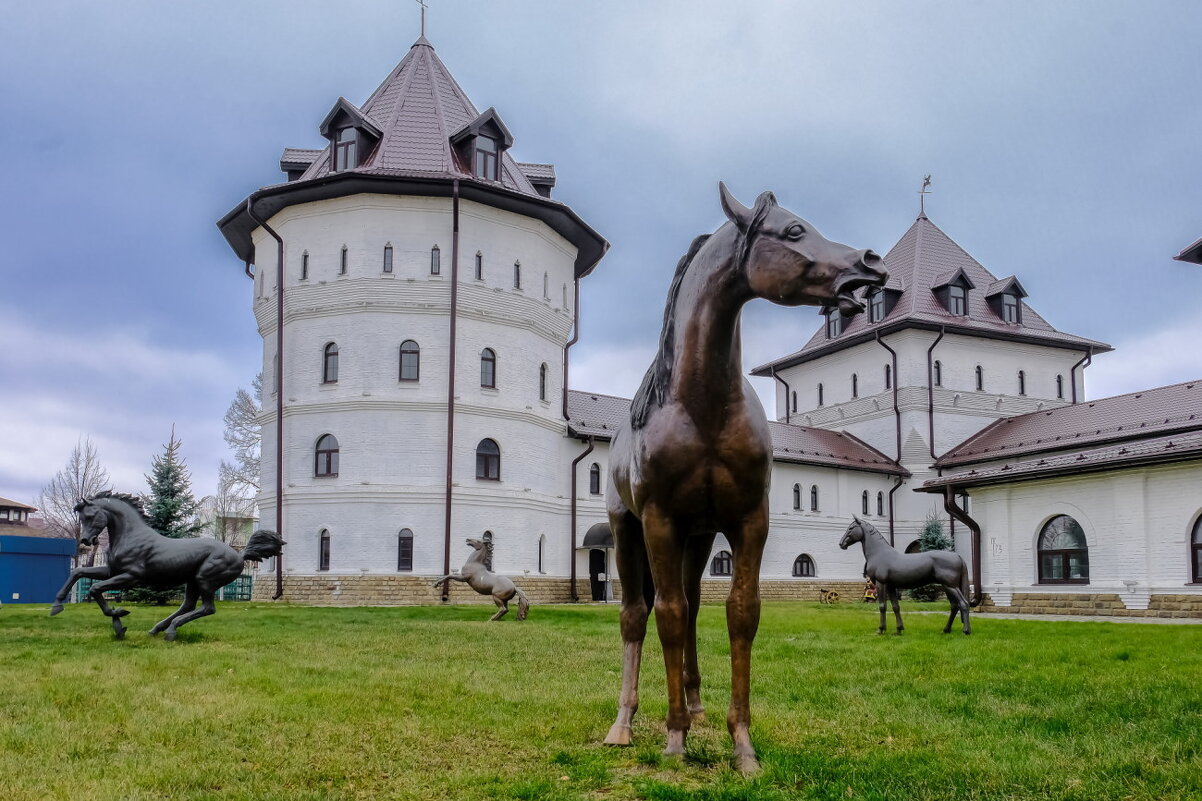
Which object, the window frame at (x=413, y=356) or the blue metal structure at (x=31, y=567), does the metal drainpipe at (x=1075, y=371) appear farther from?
the blue metal structure at (x=31, y=567)

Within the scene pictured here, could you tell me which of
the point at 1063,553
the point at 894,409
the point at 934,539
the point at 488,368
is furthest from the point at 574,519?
the point at 894,409

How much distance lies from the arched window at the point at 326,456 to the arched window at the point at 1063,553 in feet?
71.8

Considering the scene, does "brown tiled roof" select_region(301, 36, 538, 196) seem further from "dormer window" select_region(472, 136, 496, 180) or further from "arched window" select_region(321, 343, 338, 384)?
"arched window" select_region(321, 343, 338, 384)

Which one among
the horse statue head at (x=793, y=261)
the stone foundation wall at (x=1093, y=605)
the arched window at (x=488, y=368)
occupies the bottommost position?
the stone foundation wall at (x=1093, y=605)

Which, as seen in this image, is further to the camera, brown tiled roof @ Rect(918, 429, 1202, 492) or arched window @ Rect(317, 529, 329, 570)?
arched window @ Rect(317, 529, 329, 570)

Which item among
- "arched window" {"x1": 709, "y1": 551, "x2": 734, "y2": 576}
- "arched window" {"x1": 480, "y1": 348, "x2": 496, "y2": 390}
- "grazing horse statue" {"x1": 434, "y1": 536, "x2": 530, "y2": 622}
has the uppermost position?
"arched window" {"x1": 480, "y1": 348, "x2": 496, "y2": 390}

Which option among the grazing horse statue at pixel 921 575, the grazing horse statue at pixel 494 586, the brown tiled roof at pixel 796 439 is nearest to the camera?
the grazing horse statue at pixel 921 575

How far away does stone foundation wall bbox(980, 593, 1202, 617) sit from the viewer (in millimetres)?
25406

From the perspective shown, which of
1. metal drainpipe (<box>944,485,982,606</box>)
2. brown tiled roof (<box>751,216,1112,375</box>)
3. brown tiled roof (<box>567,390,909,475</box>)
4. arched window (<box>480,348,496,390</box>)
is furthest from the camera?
brown tiled roof (<box>751,216,1112,375</box>)

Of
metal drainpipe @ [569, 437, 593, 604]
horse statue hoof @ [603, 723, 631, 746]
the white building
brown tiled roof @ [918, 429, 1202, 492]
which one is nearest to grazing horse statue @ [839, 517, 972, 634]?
horse statue hoof @ [603, 723, 631, 746]

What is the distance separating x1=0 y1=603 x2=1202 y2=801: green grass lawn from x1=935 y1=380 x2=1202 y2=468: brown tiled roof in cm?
2666

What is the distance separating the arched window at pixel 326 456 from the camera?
32219mm

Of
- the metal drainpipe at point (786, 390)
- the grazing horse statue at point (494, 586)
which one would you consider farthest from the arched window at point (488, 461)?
the metal drainpipe at point (786, 390)

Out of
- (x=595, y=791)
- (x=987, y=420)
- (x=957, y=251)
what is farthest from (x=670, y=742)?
(x=957, y=251)
